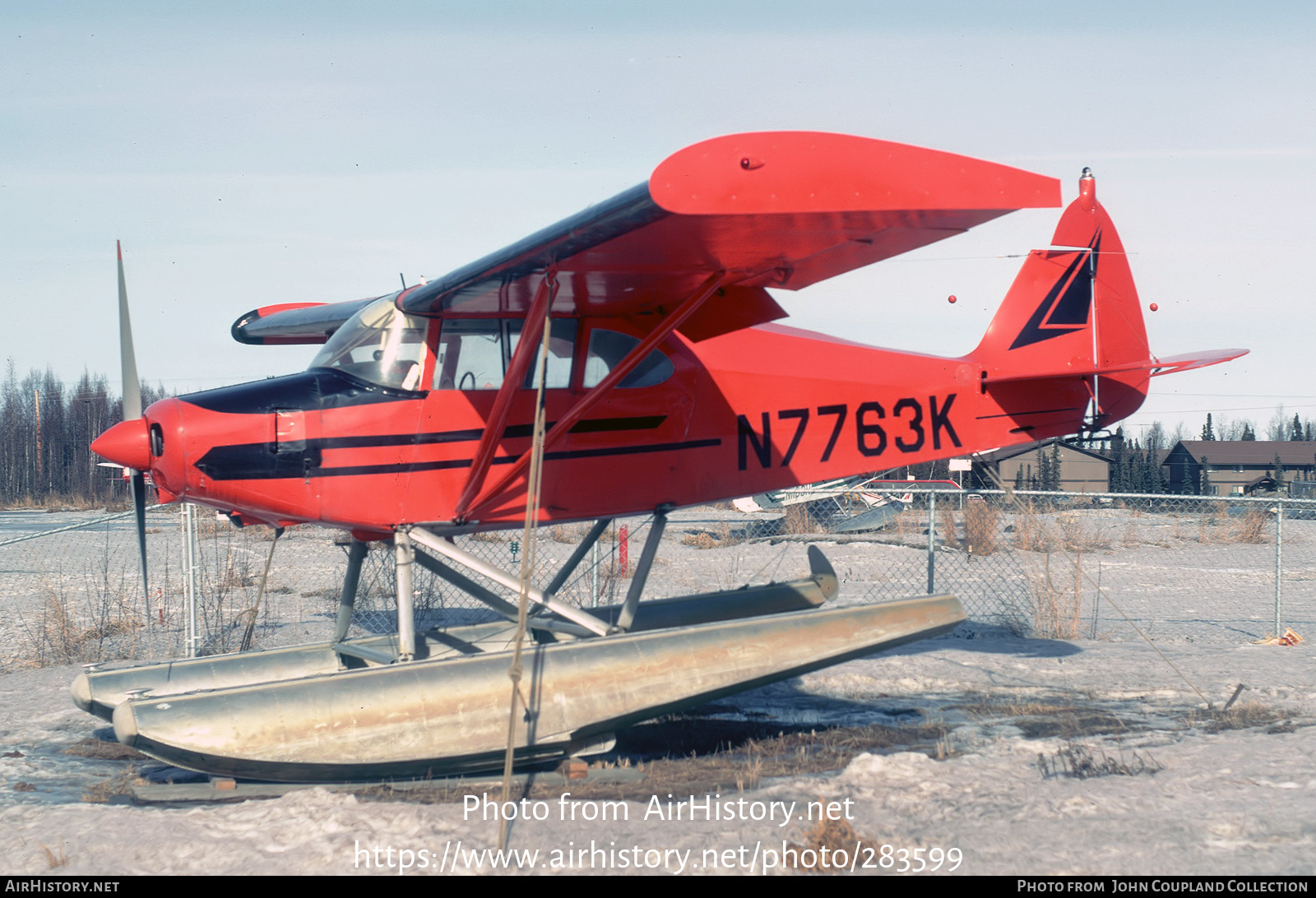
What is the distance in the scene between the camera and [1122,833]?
4.30m

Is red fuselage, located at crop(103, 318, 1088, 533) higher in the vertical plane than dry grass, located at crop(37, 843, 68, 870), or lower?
higher

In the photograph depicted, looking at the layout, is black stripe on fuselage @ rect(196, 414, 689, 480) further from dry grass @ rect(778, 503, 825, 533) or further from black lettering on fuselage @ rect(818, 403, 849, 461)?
dry grass @ rect(778, 503, 825, 533)

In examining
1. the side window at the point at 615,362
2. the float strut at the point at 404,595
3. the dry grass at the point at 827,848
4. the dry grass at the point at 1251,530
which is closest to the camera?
the dry grass at the point at 827,848

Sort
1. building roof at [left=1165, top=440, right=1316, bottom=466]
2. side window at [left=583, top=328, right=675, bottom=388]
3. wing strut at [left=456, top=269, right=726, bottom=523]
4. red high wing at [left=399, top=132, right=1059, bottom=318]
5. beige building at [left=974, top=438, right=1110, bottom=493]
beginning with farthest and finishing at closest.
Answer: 1. building roof at [left=1165, top=440, right=1316, bottom=466]
2. beige building at [left=974, top=438, right=1110, bottom=493]
3. side window at [left=583, top=328, right=675, bottom=388]
4. wing strut at [left=456, top=269, right=726, bottom=523]
5. red high wing at [left=399, top=132, right=1059, bottom=318]

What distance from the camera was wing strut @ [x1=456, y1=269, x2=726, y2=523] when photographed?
6.14m

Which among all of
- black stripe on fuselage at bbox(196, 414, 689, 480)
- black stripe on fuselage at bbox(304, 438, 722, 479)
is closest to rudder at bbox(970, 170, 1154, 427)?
black stripe on fuselage at bbox(304, 438, 722, 479)

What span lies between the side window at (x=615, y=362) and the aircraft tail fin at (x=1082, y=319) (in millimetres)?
3144

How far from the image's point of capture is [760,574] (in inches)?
623

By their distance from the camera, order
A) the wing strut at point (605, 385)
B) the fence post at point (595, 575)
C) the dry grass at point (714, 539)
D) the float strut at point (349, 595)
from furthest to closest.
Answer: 1. the dry grass at point (714, 539)
2. the fence post at point (595, 575)
3. the float strut at point (349, 595)
4. the wing strut at point (605, 385)

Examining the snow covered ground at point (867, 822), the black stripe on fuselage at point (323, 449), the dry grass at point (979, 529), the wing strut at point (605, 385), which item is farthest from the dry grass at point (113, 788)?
the dry grass at point (979, 529)

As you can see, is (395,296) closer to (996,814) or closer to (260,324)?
(260,324)

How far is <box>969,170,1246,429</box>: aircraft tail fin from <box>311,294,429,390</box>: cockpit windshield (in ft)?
16.2

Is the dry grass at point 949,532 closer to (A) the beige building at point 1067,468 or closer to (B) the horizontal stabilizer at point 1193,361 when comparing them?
(B) the horizontal stabilizer at point 1193,361

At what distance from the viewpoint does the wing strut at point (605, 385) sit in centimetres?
614
